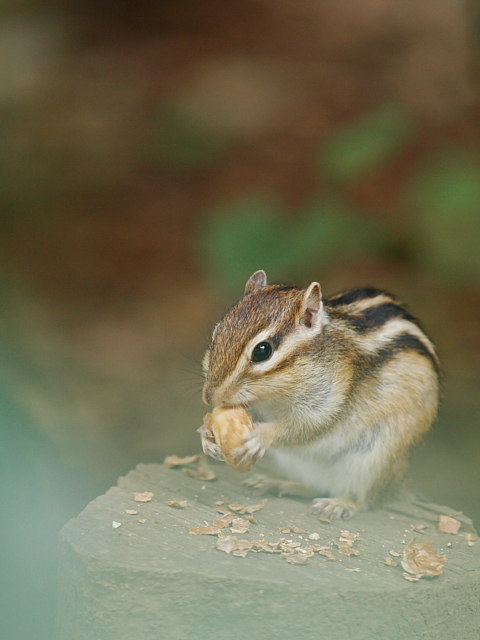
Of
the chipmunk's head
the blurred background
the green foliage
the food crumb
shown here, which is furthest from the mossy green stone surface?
the green foliage

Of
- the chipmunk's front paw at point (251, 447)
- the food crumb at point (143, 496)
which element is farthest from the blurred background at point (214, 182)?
the chipmunk's front paw at point (251, 447)

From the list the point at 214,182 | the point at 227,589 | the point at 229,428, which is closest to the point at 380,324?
the point at 229,428

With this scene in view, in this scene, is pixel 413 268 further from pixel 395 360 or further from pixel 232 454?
pixel 232 454

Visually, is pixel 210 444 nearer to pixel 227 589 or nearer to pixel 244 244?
pixel 227 589

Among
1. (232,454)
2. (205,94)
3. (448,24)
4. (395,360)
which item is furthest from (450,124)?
(232,454)

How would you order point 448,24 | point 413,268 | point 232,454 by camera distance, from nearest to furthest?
point 232,454 < point 413,268 < point 448,24

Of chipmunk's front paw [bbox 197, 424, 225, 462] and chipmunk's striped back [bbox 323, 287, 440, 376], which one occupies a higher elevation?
chipmunk's striped back [bbox 323, 287, 440, 376]

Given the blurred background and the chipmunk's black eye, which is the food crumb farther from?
the blurred background
